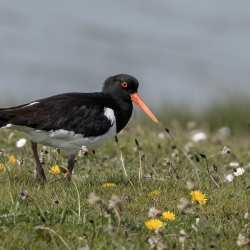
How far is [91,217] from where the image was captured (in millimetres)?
5641

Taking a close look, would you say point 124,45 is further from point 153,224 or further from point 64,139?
point 153,224

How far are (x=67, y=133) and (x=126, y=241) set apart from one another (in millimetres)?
1889

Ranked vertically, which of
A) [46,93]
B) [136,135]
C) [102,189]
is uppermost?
[102,189]

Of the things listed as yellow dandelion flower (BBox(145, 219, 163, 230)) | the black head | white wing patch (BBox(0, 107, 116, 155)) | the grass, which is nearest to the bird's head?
the black head

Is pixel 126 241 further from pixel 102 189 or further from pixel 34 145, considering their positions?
pixel 34 145

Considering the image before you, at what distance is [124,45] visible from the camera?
1994 centimetres

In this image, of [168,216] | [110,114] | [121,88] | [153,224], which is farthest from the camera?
[121,88]

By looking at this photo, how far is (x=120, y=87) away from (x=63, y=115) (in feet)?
3.79

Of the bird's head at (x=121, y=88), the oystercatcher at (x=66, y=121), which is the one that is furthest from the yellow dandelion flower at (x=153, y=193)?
the bird's head at (x=121, y=88)

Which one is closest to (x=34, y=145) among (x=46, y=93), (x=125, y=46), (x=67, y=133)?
(x=67, y=133)

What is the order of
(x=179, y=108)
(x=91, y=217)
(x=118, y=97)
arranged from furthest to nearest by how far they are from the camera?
1. (x=179, y=108)
2. (x=118, y=97)
3. (x=91, y=217)

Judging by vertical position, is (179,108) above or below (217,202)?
below

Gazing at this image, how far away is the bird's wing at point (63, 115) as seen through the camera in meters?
6.84

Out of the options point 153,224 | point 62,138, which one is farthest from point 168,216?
point 62,138
